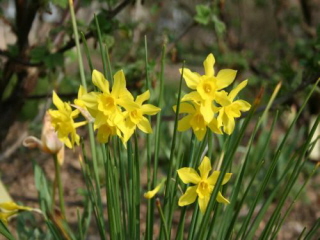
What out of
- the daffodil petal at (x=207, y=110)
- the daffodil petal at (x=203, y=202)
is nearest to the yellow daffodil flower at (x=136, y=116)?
the daffodil petal at (x=207, y=110)

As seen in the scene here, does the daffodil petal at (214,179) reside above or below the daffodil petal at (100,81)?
below

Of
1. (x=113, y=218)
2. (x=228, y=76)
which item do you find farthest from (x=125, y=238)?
(x=228, y=76)

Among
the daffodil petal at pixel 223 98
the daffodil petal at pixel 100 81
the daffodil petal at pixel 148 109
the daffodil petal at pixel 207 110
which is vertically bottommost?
→ the daffodil petal at pixel 148 109

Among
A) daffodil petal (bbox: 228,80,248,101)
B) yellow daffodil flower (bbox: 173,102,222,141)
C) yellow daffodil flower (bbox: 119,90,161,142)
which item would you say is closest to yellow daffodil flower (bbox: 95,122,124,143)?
yellow daffodil flower (bbox: 119,90,161,142)

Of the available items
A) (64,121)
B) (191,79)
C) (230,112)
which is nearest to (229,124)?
(230,112)

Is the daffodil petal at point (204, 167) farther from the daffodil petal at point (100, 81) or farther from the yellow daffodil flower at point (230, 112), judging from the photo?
the daffodil petal at point (100, 81)

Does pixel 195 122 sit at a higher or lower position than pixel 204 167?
higher

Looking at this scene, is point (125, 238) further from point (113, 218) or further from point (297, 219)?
point (297, 219)

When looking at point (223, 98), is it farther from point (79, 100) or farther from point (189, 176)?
point (79, 100)
